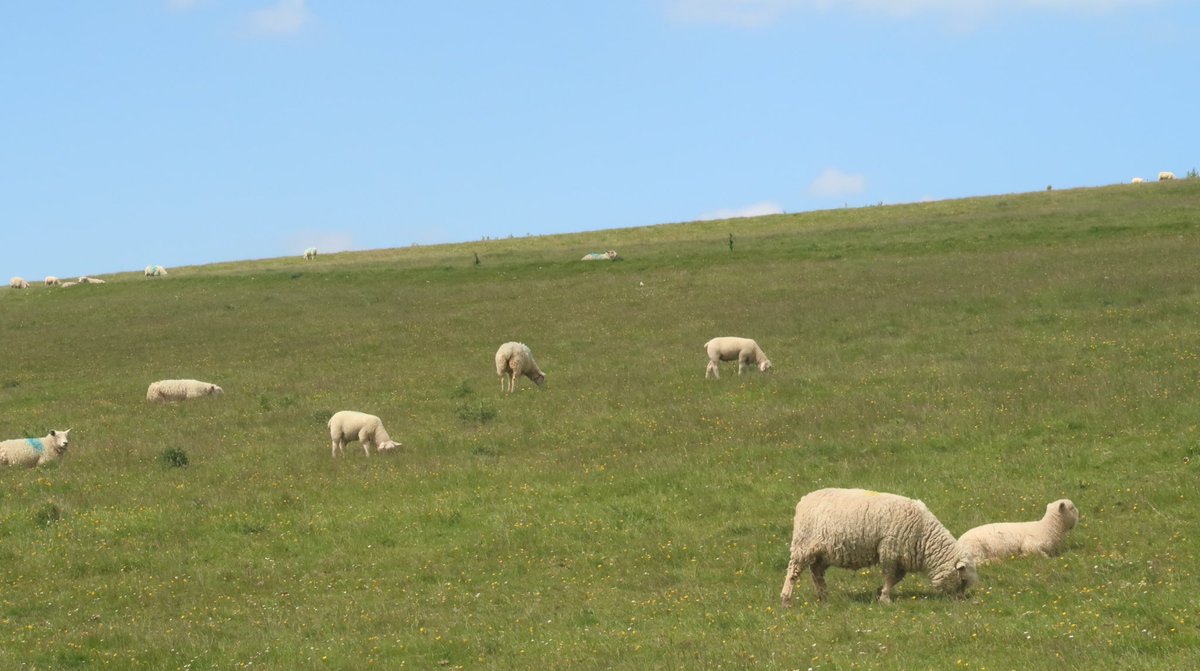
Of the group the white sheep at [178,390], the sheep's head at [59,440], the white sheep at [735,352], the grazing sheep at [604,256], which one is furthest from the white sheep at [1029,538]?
the grazing sheep at [604,256]

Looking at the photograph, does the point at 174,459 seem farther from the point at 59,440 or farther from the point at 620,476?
the point at 620,476

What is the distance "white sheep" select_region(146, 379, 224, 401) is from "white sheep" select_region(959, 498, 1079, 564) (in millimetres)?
23074

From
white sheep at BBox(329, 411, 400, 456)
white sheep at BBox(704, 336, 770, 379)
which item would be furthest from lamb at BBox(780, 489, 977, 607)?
white sheep at BBox(704, 336, 770, 379)

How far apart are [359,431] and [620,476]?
267 inches

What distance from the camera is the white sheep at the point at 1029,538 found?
15.7 m

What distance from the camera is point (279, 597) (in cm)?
1662

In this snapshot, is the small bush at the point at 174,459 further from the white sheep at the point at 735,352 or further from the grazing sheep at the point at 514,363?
the white sheep at the point at 735,352

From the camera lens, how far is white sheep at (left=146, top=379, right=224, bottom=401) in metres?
33.1

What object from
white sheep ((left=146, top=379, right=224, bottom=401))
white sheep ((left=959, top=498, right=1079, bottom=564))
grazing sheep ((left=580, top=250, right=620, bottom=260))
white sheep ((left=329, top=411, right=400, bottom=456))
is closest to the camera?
white sheep ((left=959, top=498, right=1079, bottom=564))

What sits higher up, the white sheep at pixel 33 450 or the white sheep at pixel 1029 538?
the white sheep at pixel 33 450

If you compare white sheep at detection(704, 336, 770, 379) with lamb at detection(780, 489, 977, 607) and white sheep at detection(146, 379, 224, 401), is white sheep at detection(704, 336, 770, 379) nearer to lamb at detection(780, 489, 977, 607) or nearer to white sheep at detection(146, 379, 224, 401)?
white sheep at detection(146, 379, 224, 401)

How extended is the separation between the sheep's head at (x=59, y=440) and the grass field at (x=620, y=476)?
0.85 ft

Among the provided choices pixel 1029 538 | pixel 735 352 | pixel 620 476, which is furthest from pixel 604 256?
pixel 1029 538

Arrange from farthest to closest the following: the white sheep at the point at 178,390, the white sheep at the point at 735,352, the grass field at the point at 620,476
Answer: the white sheep at the point at 178,390 < the white sheep at the point at 735,352 < the grass field at the point at 620,476
